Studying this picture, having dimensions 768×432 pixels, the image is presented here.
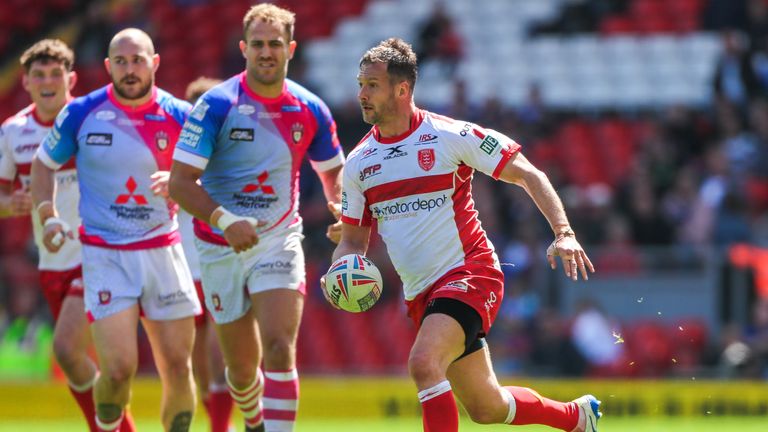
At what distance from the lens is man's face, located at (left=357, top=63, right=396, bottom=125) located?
24.5 feet

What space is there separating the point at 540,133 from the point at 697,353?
14.1 feet

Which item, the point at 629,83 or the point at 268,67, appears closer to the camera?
the point at 268,67

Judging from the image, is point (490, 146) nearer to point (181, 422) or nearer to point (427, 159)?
point (427, 159)

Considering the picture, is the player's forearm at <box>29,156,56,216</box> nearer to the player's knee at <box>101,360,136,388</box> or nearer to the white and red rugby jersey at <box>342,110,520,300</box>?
the player's knee at <box>101,360,136,388</box>

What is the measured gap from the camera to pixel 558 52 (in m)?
20.2

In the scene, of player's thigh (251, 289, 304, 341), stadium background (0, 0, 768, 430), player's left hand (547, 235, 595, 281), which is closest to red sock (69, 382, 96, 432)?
player's thigh (251, 289, 304, 341)

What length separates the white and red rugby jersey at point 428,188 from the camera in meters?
7.45

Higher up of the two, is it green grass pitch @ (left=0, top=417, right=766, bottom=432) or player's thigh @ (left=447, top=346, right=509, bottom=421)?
player's thigh @ (left=447, top=346, right=509, bottom=421)

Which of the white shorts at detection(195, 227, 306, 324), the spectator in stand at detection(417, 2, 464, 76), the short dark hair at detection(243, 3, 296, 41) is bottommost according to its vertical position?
the white shorts at detection(195, 227, 306, 324)

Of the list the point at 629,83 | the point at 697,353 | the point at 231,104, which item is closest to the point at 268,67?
the point at 231,104

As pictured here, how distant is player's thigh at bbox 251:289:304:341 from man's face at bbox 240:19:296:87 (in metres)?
1.34

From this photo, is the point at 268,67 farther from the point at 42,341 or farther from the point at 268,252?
the point at 42,341

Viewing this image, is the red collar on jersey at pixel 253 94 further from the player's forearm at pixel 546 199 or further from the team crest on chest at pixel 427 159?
the player's forearm at pixel 546 199

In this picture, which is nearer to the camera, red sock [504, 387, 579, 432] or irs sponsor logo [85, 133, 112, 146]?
red sock [504, 387, 579, 432]
